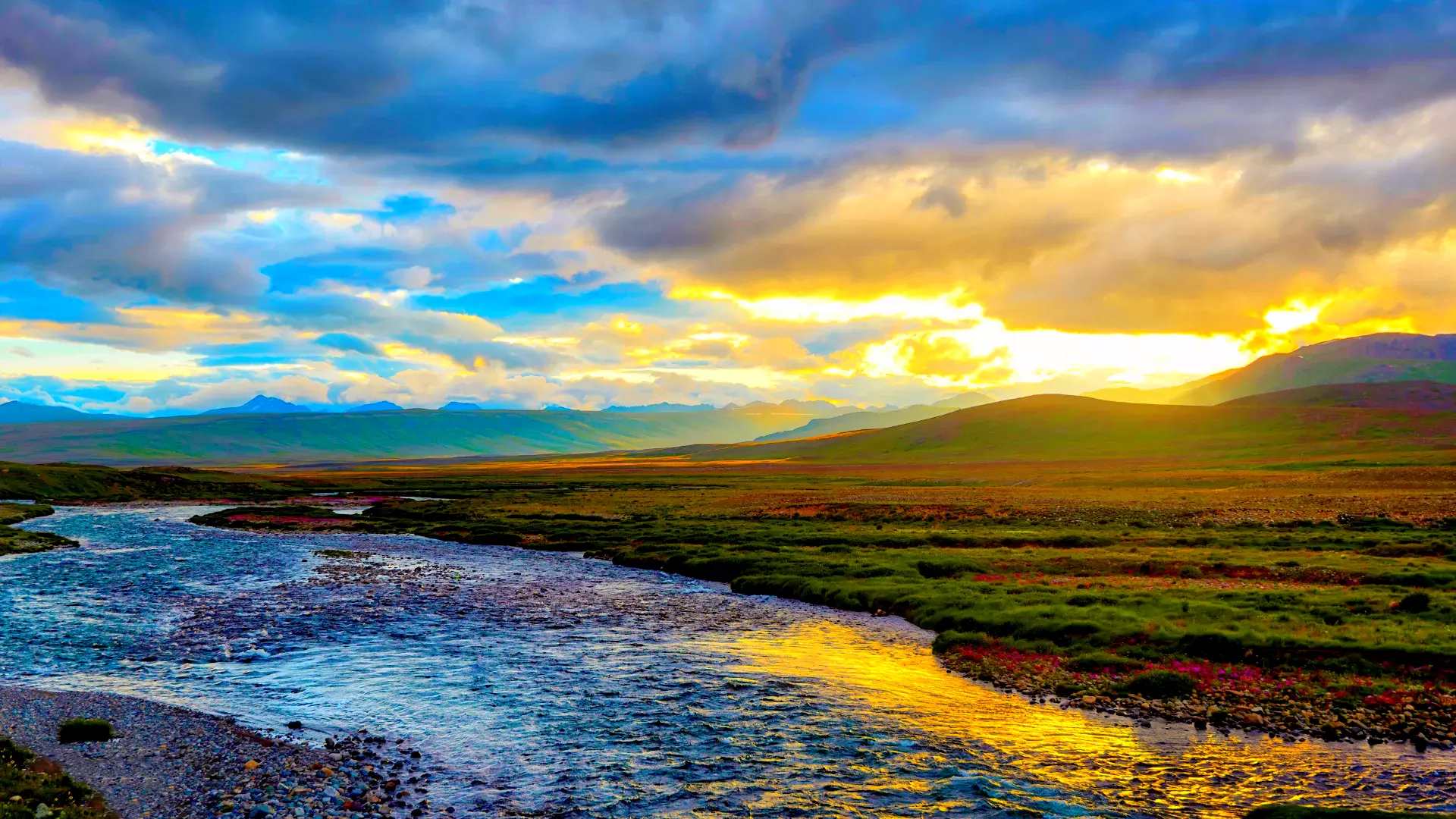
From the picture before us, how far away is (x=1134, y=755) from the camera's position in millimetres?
21438

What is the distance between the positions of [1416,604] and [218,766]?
42382 millimetres

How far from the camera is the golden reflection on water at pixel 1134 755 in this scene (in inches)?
731

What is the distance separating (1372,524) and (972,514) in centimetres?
3222

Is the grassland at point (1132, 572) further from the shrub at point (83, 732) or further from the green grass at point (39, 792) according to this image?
the shrub at point (83, 732)

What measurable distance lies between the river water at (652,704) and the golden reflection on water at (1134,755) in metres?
0.08

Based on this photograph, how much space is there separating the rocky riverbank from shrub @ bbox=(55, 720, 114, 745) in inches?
9.5

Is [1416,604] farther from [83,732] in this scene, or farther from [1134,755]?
[83,732]

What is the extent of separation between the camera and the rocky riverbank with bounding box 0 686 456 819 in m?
17.3

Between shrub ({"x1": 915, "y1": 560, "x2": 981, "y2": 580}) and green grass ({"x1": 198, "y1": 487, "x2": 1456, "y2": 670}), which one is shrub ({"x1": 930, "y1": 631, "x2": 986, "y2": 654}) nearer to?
green grass ({"x1": 198, "y1": 487, "x2": 1456, "y2": 670})

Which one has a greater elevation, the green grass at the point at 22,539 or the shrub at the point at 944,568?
the green grass at the point at 22,539

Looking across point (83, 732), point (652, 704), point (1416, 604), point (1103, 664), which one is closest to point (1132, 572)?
point (1416, 604)

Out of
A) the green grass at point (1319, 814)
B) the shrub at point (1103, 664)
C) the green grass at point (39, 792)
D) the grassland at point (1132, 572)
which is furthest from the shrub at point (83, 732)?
the shrub at point (1103, 664)

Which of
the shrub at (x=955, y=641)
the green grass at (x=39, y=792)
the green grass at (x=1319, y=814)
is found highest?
the green grass at (x=39, y=792)

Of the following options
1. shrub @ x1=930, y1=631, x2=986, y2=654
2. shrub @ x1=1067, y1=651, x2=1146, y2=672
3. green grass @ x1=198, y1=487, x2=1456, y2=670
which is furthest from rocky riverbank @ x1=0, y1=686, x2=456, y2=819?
green grass @ x1=198, y1=487, x2=1456, y2=670
